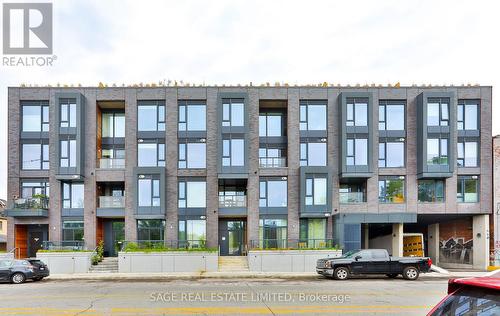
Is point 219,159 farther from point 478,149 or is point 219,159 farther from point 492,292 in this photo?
point 492,292

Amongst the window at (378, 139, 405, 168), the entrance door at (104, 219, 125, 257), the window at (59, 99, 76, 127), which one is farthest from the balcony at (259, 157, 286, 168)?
the window at (59, 99, 76, 127)

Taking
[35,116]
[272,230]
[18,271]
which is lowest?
[18,271]

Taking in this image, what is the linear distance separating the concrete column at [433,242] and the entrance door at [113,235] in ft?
84.6

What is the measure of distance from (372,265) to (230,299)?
32.2 feet

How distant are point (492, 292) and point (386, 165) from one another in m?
29.1

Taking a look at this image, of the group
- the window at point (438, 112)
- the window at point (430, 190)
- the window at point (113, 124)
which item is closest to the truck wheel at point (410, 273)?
the window at point (430, 190)

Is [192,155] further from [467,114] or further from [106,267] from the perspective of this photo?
[467,114]

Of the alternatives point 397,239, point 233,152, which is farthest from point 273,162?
point 397,239

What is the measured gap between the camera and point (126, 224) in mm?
28844

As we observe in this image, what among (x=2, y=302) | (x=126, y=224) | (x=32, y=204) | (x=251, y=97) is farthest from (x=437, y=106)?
(x=32, y=204)

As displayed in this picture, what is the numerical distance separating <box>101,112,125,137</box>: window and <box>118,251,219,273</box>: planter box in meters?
10.3

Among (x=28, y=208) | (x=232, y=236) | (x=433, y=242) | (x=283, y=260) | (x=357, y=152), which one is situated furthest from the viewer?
(x=433, y=242)

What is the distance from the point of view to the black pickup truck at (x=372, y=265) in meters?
20.0

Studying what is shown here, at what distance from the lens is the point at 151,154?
3011 centimetres
